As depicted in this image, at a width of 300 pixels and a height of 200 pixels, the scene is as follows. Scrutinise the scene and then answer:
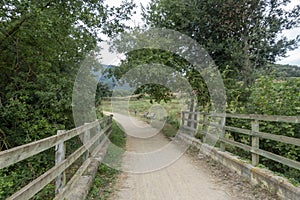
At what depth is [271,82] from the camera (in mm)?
5047

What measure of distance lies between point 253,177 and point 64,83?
482 cm

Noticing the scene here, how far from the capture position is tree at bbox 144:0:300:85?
7.96 metres

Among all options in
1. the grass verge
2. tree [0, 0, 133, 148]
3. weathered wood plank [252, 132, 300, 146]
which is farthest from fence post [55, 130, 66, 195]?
weathered wood plank [252, 132, 300, 146]

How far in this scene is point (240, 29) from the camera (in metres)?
8.34

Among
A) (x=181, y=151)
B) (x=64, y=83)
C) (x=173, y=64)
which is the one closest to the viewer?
(x=64, y=83)

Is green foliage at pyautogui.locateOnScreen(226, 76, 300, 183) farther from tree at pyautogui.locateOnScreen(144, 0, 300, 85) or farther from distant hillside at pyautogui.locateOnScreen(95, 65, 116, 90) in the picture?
distant hillside at pyautogui.locateOnScreen(95, 65, 116, 90)

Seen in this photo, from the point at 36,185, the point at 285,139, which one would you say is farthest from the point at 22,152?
the point at 285,139

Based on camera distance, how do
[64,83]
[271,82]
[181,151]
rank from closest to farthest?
[271,82]
[64,83]
[181,151]

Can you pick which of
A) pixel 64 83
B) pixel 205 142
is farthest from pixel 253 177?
pixel 64 83

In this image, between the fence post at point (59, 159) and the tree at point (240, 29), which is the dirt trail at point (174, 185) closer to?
the fence post at point (59, 159)

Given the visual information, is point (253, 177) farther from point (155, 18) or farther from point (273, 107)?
point (155, 18)

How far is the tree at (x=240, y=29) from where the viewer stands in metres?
7.96

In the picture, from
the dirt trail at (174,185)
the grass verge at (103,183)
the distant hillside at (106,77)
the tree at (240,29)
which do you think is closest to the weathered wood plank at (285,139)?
the dirt trail at (174,185)

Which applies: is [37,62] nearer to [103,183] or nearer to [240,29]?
[103,183]
